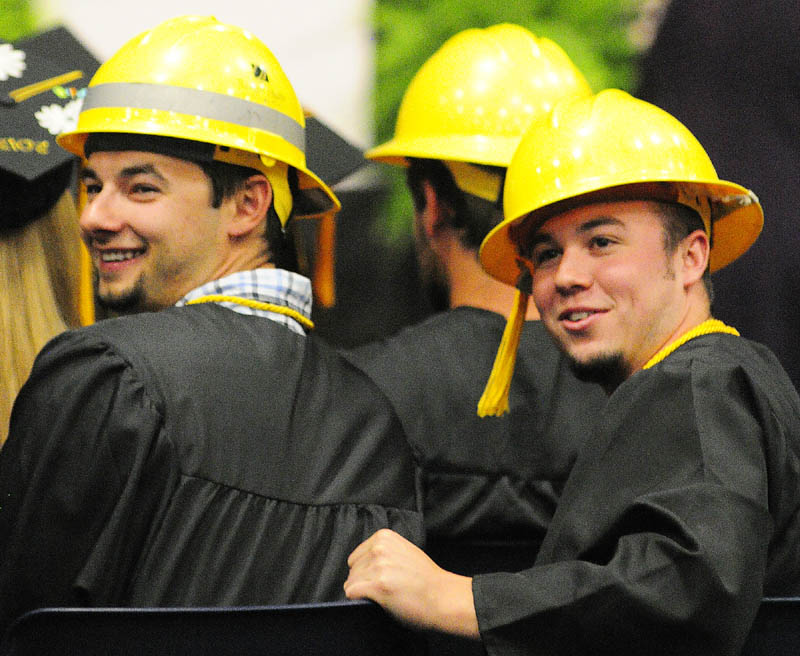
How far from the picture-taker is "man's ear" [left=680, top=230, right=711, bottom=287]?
2.23m

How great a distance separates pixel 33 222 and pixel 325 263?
72 centimetres

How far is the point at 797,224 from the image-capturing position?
3.38 meters

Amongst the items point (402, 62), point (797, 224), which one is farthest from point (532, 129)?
point (402, 62)

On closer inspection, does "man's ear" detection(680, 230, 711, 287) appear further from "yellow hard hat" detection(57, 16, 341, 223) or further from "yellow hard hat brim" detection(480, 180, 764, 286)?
"yellow hard hat" detection(57, 16, 341, 223)

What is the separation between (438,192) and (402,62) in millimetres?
1098

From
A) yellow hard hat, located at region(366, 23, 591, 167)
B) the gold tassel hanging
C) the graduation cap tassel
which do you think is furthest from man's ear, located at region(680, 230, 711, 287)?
the gold tassel hanging

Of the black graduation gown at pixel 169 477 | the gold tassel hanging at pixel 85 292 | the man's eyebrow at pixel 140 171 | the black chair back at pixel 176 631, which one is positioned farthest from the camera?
the gold tassel hanging at pixel 85 292

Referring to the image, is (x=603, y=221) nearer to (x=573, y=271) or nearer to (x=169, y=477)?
(x=573, y=271)

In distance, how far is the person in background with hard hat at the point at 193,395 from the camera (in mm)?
1917

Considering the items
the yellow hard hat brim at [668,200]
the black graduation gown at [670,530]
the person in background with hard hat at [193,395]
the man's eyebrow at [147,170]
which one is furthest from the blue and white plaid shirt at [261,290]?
the black graduation gown at [670,530]

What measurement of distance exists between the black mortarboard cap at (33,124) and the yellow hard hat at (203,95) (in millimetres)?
227

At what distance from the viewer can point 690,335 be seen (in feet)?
6.93

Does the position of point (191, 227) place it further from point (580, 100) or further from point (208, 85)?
point (580, 100)

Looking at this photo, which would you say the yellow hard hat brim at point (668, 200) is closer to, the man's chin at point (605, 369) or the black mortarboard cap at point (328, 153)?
the man's chin at point (605, 369)
